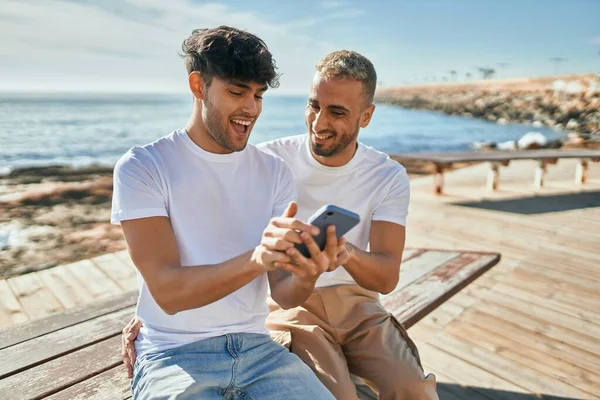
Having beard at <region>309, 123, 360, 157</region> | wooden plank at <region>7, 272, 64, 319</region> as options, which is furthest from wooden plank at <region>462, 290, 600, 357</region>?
wooden plank at <region>7, 272, 64, 319</region>

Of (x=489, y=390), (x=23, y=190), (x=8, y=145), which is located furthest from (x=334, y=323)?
(x=8, y=145)

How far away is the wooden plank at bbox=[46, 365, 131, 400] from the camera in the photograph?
1643mm

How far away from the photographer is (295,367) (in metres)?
1.72

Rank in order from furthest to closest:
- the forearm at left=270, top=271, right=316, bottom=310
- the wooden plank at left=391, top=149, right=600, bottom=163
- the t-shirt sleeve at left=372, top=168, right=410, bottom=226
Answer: the wooden plank at left=391, top=149, right=600, bottom=163 < the t-shirt sleeve at left=372, top=168, right=410, bottom=226 < the forearm at left=270, top=271, right=316, bottom=310

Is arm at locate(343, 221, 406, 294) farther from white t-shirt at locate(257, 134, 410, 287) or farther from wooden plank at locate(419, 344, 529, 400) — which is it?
wooden plank at locate(419, 344, 529, 400)

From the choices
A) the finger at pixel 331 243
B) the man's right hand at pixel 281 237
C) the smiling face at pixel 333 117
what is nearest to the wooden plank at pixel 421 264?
the smiling face at pixel 333 117

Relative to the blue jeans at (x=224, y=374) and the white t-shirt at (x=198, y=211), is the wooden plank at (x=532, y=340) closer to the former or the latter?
the blue jeans at (x=224, y=374)

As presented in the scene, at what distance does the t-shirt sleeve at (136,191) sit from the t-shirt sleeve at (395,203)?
48.3 inches

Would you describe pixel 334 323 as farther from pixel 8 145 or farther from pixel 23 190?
pixel 8 145

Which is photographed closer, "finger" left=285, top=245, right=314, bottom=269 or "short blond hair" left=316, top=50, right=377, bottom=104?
"finger" left=285, top=245, right=314, bottom=269

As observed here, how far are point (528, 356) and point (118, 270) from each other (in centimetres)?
404

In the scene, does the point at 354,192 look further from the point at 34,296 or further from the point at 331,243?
the point at 34,296

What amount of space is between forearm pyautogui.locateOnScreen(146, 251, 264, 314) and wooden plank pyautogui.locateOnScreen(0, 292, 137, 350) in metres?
0.92

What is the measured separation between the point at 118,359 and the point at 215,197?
0.87 m
